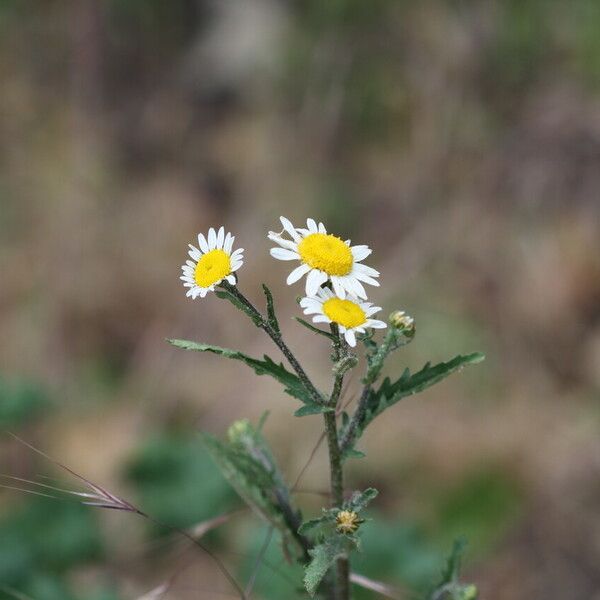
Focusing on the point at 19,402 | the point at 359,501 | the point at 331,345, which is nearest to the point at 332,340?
the point at 331,345

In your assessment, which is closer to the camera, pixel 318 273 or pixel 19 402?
pixel 318 273

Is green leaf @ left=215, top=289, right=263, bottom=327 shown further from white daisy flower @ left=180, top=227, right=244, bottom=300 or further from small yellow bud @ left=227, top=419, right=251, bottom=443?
small yellow bud @ left=227, top=419, right=251, bottom=443

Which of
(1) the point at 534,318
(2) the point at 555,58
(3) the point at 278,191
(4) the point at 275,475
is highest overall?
(2) the point at 555,58

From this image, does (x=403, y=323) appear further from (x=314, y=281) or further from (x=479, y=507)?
(x=479, y=507)

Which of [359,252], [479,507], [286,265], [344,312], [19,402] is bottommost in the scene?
[344,312]

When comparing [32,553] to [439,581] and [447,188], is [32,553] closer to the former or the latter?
[439,581]

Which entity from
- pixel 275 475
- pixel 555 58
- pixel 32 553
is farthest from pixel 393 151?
pixel 275 475

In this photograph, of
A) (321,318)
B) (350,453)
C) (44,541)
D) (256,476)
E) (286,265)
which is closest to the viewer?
(321,318)

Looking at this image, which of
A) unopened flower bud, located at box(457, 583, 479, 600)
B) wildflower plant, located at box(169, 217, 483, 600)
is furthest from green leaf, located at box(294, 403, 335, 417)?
unopened flower bud, located at box(457, 583, 479, 600)
